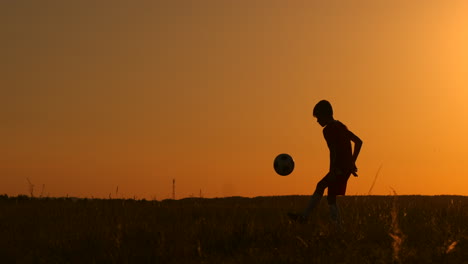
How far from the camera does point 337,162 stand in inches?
355

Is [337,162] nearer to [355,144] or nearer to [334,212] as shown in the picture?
[355,144]

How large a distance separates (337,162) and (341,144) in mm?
268

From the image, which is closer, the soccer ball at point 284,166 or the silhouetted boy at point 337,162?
the silhouetted boy at point 337,162

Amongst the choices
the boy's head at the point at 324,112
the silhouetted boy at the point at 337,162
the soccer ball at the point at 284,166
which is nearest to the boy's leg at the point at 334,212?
the silhouetted boy at the point at 337,162

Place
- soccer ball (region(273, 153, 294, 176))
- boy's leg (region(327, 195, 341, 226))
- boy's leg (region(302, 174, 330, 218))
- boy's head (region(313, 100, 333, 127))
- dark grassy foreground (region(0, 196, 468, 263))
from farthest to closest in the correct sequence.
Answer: soccer ball (region(273, 153, 294, 176)) < boy's head (region(313, 100, 333, 127)) < boy's leg (region(302, 174, 330, 218)) < boy's leg (region(327, 195, 341, 226)) < dark grassy foreground (region(0, 196, 468, 263))

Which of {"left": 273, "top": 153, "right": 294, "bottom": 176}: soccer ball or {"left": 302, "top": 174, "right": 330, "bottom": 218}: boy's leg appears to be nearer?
{"left": 302, "top": 174, "right": 330, "bottom": 218}: boy's leg

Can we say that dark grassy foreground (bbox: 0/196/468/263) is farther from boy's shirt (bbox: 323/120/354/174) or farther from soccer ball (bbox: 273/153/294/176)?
soccer ball (bbox: 273/153/294/176)

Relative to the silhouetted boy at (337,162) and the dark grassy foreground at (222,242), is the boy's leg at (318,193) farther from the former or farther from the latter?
the dark grassy foreground at (222,242)

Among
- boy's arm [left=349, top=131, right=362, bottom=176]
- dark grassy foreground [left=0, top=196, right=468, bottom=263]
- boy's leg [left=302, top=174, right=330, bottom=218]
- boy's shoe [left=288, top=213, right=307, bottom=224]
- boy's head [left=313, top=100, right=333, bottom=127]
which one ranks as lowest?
dark grassy foreground [left=0, top=196, right=468, bottom=263]

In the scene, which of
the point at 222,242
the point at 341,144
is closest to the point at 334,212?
the point at 341,144

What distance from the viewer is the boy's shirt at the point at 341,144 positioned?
29.5 ft

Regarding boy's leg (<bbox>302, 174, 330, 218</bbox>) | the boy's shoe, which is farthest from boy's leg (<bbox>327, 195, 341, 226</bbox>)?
the boy's shoe

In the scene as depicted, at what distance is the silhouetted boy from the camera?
892 cm

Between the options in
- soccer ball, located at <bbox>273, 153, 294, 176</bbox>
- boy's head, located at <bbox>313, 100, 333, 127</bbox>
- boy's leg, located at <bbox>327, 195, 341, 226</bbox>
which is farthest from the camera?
soccer ball, located at <bbox>273, 153, 294, 176</bbox>
